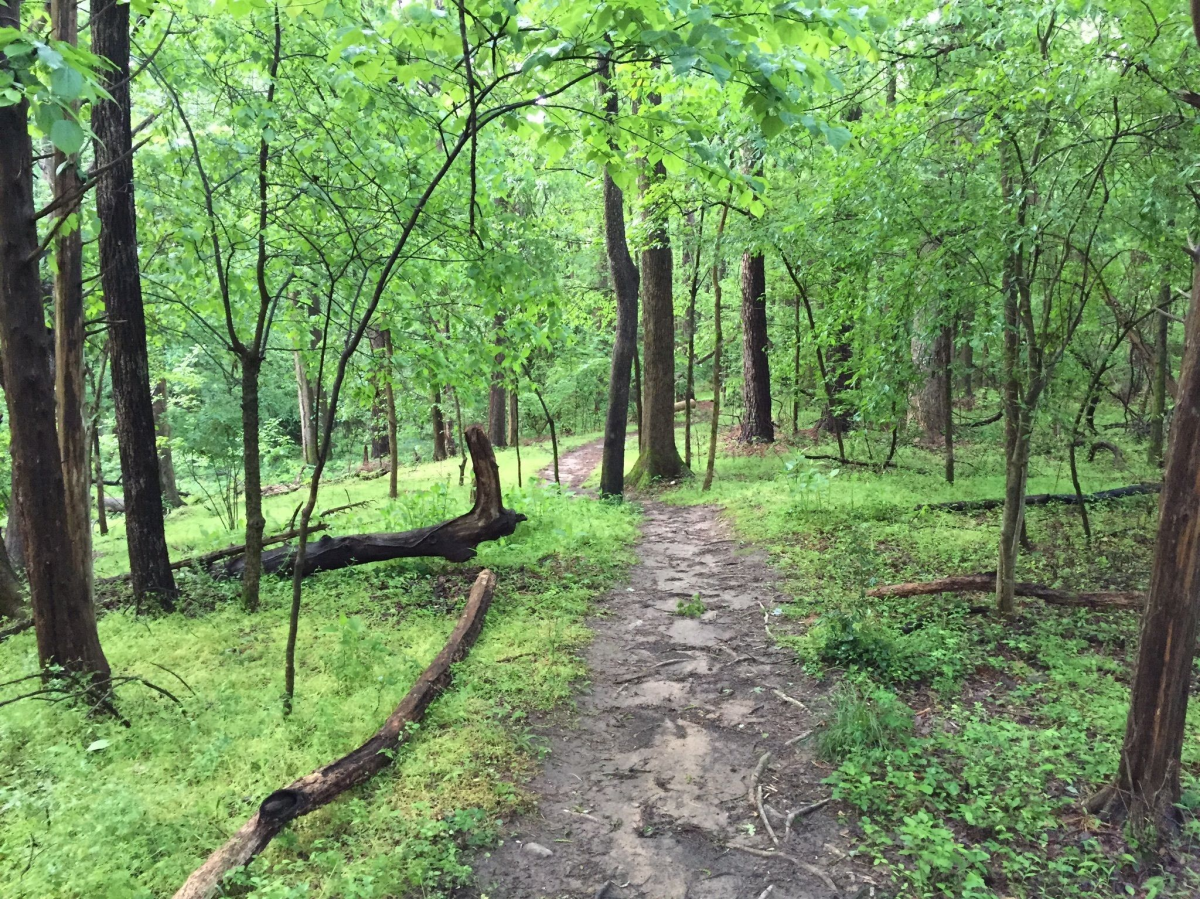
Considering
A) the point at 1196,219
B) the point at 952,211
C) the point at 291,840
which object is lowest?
the point at 291,840

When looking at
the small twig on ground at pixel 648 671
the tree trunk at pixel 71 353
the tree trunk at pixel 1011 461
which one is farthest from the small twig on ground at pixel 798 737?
the tree trunk at pixel 71 353

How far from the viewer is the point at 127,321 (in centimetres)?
552

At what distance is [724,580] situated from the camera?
7.36 meters

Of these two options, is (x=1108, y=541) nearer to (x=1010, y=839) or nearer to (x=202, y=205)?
(x=1010, y=839)

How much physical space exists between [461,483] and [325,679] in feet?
29.6

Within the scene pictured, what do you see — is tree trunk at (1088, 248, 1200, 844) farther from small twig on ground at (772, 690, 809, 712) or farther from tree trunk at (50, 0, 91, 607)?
tree trunk at (50, 0, 91, 607)

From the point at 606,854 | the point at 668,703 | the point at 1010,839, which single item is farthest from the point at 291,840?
the point at 1010,839

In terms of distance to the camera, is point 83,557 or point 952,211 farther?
point 952,211

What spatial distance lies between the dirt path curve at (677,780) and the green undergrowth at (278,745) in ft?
0.77

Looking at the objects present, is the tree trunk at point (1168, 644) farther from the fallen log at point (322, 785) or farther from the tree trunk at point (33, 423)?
the tree trunk at point (33, 423)

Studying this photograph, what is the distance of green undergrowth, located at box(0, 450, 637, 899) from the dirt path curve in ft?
0.77

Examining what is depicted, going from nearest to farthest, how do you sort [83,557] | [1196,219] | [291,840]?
1. [291,840]
2. [1196,219]
3. [83,557]

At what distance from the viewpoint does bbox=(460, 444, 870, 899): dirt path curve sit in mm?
3014

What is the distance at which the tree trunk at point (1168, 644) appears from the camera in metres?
2.82
